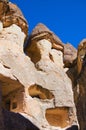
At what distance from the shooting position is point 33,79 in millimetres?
19391

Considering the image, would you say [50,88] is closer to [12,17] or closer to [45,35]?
[45,35]

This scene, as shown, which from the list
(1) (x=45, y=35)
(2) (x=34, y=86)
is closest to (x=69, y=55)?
(1) (x=45, y=35)

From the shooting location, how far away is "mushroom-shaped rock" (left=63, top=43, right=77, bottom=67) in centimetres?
2559

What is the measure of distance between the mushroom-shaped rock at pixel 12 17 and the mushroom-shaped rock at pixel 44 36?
1400mm

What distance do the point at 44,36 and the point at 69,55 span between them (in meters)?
4.04

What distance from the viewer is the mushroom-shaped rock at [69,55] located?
84.0ft

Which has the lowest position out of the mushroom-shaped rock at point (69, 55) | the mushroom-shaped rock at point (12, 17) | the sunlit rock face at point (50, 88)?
the sunlit rock face at point (50, 88)

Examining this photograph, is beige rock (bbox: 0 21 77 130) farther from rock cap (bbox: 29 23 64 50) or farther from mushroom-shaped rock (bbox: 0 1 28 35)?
rock cap (bbox: 29 23 64 50)

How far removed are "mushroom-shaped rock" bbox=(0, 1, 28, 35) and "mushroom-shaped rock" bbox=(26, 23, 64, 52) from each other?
4.59 ft

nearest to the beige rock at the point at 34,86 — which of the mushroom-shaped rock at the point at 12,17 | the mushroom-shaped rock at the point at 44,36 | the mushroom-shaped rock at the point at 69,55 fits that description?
the mushroom-shaped rock at the point at 12,17

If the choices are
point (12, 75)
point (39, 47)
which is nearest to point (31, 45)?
point (39, 47)

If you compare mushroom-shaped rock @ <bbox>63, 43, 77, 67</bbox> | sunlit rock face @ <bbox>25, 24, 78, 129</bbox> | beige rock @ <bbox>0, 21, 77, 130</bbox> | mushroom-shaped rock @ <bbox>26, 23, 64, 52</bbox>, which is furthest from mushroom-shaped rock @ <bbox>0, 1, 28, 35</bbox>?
mushroom-shaped rock @ <bbox>63, 43, 77, 67</bbox>

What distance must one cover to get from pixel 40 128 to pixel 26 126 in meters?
1.57

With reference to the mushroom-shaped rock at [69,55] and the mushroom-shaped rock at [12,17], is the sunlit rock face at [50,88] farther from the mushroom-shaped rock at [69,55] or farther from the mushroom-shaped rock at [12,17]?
the mushroom-shaped rock at [69,55]
